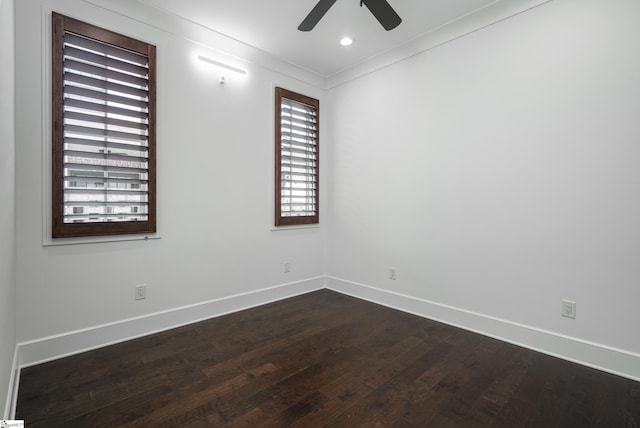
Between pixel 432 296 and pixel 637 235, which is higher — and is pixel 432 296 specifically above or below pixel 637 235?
below

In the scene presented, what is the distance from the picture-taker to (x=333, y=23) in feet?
9.46

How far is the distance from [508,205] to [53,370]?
→ 145 inches

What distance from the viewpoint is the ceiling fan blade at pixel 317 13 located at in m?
2.19

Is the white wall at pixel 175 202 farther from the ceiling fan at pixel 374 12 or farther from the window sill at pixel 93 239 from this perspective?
the ceiling fan at pixel 374 12

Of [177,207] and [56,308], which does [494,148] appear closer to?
[177,207]

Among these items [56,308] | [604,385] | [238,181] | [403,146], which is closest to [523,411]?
[604,385]

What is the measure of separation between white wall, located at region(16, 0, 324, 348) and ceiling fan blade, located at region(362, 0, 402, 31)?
158cm

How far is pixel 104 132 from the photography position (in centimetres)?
243

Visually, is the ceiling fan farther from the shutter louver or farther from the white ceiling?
the shutter louver

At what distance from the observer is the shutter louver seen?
2.30 m

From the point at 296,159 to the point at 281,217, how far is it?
2.56 ft

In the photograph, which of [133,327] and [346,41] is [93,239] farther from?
[346,41]

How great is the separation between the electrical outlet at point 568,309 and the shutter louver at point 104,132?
3.49 meters

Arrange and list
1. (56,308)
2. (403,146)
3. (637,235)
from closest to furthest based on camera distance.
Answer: (637,235) → (56,308) → (403,146)
